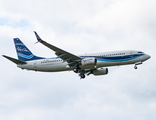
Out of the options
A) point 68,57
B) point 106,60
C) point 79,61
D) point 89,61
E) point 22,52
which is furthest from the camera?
point 22,52

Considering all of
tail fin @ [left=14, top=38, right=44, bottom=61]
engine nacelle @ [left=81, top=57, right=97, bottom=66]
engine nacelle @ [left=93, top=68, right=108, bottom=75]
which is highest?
tail fin @ [left=14, top=38, right=44, bottom=61]

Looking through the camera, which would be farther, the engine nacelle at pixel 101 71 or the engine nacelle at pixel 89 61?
the engine nacelle at pixel 101 71

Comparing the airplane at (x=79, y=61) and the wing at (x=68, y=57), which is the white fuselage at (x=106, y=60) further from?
the wing at (x=68, y=57)

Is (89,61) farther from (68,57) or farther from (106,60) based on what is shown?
(68,57)

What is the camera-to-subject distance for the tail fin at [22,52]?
59.8 meters

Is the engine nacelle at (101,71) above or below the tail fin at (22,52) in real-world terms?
below

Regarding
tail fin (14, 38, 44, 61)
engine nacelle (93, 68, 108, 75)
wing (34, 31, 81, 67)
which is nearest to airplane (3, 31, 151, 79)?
wing (34, 31, 81, 67)

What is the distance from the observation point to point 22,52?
201ft

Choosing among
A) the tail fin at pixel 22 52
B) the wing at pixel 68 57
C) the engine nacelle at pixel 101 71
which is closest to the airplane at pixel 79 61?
the wing at pixel 68 57

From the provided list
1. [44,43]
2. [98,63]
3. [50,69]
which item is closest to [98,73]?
[98,63]

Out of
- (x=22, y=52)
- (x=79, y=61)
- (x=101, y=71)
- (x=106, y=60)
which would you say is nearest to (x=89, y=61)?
(x=79, y=61)

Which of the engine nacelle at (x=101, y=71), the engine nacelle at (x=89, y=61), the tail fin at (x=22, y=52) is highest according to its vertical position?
the tail fin at (x=22, y=52)

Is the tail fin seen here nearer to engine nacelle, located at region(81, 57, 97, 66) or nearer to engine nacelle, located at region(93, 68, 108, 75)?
engine nacelle, located at region(81, 57, 97, 66)

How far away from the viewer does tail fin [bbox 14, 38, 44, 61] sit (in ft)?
196
